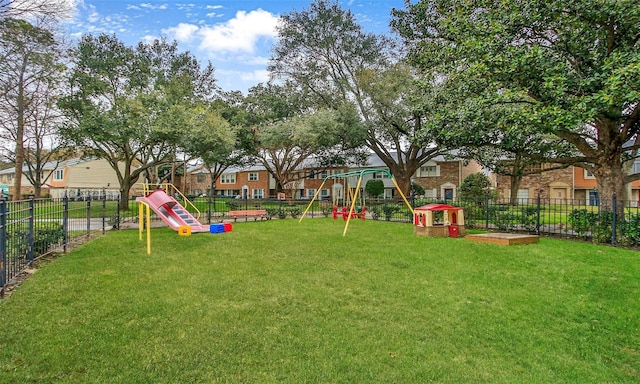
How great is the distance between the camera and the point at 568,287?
5.88m

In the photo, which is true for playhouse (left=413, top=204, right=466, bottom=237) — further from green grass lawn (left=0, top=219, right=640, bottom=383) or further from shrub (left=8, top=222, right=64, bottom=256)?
shrub (left=8, top=222, right=64, bottom=256)

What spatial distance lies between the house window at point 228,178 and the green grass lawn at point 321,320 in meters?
45.0

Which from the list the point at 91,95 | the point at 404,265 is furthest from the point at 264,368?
the point at 91,95

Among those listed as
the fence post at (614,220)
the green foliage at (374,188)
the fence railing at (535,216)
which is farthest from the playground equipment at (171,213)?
the green foliage at (374,188)

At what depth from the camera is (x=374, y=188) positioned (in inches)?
1438

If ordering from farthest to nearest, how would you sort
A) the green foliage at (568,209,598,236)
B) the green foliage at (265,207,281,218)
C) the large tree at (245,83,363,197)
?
the large tree at (245,83,363,197) < the green foliage at (265,207,281,218) < the green foliage at (568,209,598,236)

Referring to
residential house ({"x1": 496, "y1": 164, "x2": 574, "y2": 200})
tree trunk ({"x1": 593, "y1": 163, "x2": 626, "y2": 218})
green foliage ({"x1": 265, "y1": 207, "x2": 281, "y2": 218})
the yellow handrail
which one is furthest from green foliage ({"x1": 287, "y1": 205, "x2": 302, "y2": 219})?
residential house ({"x1": 496, "y1": 164, "x2": 574, "y2": 200})

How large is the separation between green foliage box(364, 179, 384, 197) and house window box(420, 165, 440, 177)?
484 centimetres

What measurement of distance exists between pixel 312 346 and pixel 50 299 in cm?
378

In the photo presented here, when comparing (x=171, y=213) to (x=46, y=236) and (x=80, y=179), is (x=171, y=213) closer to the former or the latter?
(x=46, y=236)

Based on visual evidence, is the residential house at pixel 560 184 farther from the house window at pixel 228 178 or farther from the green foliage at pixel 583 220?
the house window at pixel 228 178

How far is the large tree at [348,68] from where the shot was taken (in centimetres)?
2195

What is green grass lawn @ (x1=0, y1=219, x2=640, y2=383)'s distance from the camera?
10.4ft

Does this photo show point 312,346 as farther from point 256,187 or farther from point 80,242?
point 256,187
